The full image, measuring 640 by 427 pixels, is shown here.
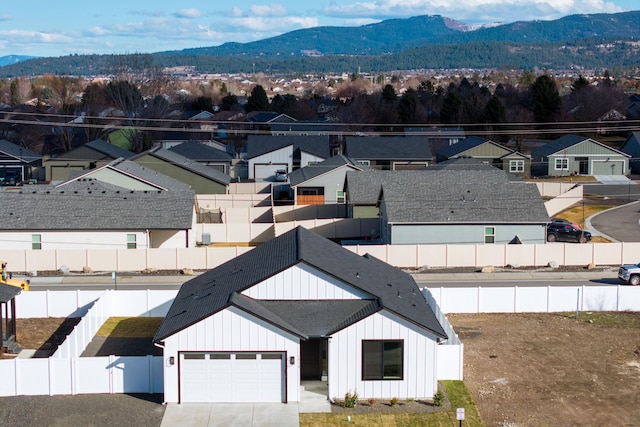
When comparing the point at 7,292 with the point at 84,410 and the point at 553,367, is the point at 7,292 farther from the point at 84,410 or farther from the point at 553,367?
the point at 553,367

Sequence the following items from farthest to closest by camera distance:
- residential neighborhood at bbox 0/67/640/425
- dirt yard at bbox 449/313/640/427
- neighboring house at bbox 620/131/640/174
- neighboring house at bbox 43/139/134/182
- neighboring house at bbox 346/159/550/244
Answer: neighboring house at bbox 620/131/640/174 < neighboring house at bbox 43/139/134/182 < neighboring house at bbox 346/159/550/244 < residential neighborhood at bbox 0/67/640/425 < dirt yard at bbox 449/313/640/427

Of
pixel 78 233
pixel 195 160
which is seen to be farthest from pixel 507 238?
pixel 195 160

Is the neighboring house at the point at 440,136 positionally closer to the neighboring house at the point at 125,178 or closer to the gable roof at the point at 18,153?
the gable roof at the point at 18,153

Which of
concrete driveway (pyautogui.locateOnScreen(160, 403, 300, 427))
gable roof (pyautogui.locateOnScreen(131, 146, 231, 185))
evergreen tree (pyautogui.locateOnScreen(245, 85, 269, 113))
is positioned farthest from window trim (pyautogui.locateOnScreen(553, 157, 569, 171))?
evergreen tree (pyautogui.locateOnScreen(245, 85, 269, 113))

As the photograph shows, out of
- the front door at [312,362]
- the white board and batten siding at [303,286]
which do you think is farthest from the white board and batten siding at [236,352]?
the white board and batten siding at [303,286]

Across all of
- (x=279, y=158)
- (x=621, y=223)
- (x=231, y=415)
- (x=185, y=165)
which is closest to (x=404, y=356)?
(x=231, y=415)

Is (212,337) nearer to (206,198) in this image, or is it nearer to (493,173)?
(493,173)

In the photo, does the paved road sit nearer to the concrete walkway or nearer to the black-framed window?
the black-framed window
